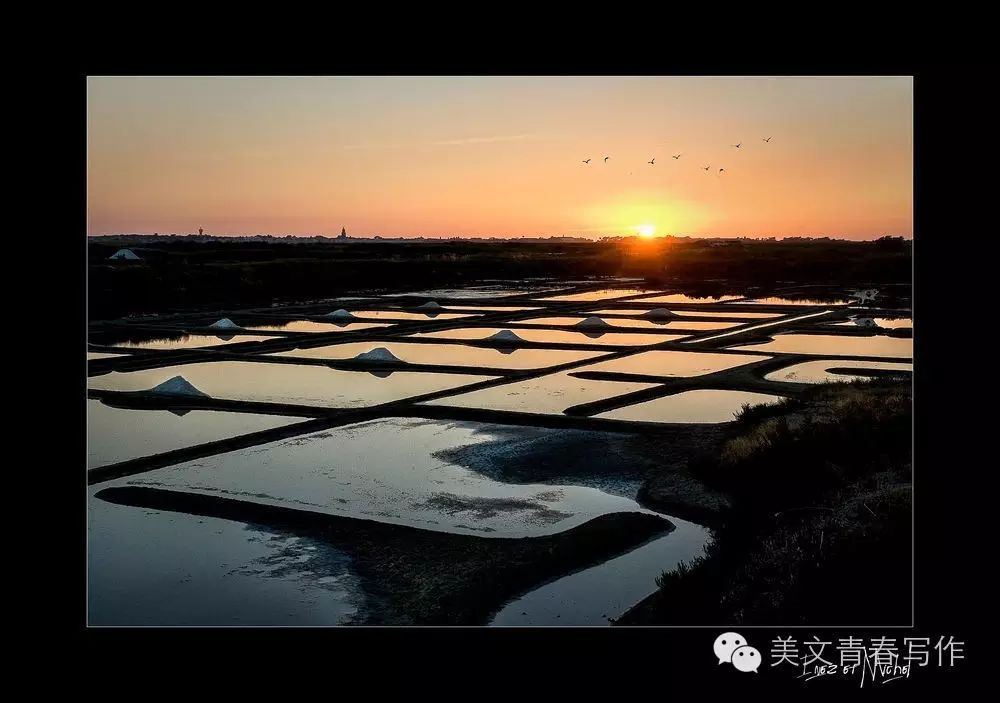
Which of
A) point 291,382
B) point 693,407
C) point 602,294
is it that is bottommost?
point 693,407

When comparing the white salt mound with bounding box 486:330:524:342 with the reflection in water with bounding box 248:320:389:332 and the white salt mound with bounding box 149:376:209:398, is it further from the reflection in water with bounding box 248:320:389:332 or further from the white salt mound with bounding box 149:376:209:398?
the white salt mound with bounding box 149:376:209:398

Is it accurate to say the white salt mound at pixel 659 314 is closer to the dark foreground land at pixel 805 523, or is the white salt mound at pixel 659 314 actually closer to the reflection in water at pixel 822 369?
the reflection in water at pixel 822 369

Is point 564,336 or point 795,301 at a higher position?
point 795,301

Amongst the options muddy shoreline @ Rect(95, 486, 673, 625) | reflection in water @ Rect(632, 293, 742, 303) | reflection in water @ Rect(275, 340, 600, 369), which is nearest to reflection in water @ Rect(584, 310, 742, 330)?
reflection in water @ Rect(275, 340, 600, 369)
